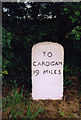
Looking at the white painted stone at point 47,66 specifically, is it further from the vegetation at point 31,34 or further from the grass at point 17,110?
the vegetation at point 31,34

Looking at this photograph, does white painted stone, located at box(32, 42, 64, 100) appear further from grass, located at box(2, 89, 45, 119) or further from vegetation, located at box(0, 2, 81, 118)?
vegetation, located at box(0, 2, 81, 118)

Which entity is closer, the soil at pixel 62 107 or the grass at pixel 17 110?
the grass at pixel 17 110

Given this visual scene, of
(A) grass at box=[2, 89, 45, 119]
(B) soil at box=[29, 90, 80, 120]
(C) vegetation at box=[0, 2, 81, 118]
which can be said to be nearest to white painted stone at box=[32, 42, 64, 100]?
(B) soil at box=[29, 90, 80, 120]

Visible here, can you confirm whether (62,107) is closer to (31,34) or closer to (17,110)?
(17,110)

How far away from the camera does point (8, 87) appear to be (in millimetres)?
3633

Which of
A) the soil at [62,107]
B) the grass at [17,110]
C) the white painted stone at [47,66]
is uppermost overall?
the white painted stone at [47,66]

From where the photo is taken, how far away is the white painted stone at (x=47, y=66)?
3070 mm

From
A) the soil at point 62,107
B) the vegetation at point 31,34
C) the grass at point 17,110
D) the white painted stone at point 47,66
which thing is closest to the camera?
the grass at point 17,110

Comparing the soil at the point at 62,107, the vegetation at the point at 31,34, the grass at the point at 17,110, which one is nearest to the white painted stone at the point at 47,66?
the soil at the point at 62,107

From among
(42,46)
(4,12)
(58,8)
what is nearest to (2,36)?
(42,46)

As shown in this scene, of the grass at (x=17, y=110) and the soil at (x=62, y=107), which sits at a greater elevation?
the grass at (x=17, y=110)

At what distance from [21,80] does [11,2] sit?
155cm

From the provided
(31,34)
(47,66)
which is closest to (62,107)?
(47,66)

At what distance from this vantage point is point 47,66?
3.08 meters
